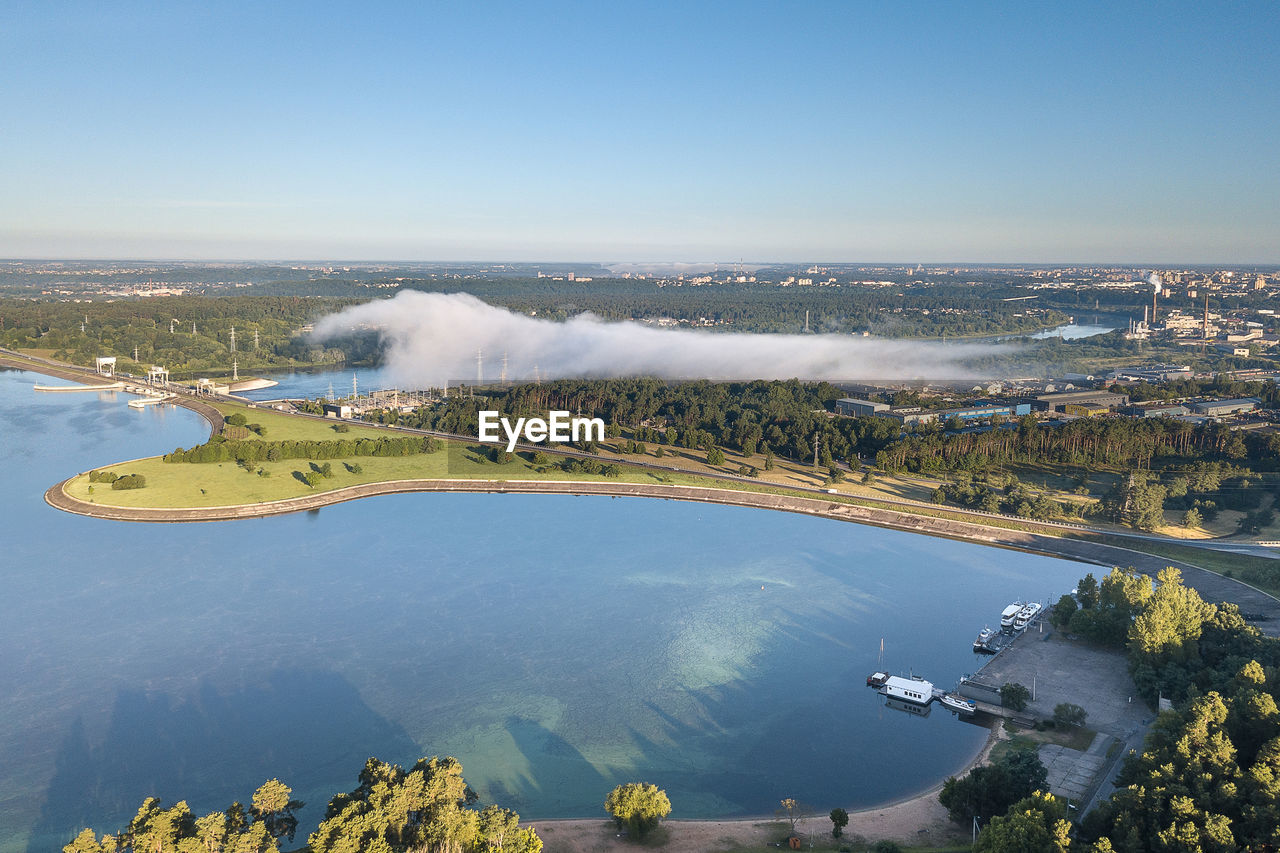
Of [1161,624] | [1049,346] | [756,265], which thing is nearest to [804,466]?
[1161,624]

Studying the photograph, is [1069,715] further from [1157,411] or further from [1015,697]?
[1157,411]

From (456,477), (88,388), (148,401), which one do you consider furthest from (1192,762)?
(88,388)

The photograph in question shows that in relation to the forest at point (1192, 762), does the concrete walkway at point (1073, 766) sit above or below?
below

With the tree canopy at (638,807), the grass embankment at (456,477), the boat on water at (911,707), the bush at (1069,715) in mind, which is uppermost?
the grass embankment at (456,477)

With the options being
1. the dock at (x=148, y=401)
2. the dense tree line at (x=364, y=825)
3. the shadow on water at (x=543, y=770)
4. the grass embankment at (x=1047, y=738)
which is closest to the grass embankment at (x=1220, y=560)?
the grass embankment at (x=1047, y=738)

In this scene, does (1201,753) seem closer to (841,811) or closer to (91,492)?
(841,811)

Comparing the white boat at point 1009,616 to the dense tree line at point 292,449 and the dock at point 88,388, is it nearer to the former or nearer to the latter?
the dense tree line at point 292,449

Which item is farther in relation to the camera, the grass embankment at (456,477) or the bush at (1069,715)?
the grass embankment at (456,477)
